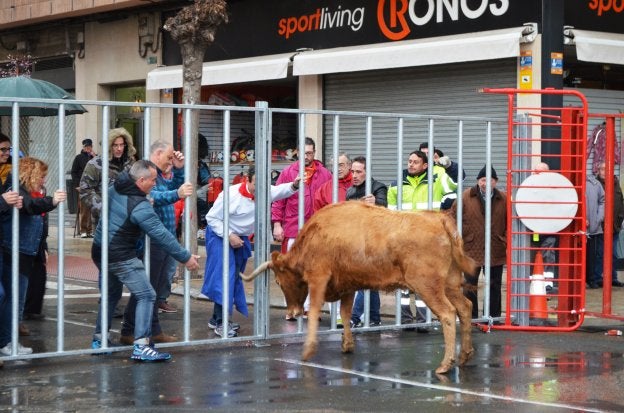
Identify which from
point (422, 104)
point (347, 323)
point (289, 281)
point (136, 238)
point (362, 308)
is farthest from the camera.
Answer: point (422, 104)

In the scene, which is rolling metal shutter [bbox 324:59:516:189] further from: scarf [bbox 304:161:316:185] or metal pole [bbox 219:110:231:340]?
metal pole [bbox 219:110:231:340]

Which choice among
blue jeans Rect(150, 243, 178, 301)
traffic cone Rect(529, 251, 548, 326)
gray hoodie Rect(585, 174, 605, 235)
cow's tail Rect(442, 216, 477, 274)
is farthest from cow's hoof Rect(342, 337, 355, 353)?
gray hoodie Rect(585, 174, 605, 235)

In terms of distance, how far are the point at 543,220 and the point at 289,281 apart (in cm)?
308

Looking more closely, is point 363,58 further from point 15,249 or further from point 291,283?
point 15,249

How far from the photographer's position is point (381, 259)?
379 inches

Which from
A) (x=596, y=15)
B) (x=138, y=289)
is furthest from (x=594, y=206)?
(x=138, y=289)

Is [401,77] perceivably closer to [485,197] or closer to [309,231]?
[485,197]

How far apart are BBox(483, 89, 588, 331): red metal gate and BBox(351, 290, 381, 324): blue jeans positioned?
4.03 feet

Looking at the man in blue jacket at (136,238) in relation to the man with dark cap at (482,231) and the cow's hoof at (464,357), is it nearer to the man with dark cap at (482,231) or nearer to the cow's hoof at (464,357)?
the cow's hoof at (464,357)

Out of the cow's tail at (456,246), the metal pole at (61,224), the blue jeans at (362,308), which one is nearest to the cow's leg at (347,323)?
the cow's tail at (456,246)

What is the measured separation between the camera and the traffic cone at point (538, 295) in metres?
12.1

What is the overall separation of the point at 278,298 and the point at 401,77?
565 cm

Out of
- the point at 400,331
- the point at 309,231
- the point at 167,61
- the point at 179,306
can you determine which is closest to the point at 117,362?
the point at 309,231

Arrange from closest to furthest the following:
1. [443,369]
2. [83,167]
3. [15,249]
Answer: [443,369] → [15,249] → [83,167]
